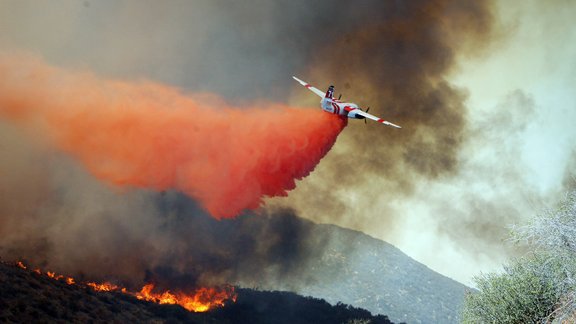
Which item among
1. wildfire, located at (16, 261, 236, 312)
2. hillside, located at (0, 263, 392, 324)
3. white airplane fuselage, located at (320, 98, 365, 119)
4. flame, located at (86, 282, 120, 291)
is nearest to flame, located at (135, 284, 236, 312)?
wildfire, located at (16, 261, 236, 312)

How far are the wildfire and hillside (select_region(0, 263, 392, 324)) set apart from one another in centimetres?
262

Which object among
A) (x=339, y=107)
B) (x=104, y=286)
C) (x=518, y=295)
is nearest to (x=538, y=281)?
(x=518, y=295)

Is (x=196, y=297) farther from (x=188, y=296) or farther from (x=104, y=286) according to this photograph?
(x=104, y=286)

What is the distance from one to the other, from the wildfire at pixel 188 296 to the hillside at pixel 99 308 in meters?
2.62

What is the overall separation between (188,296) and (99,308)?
1465 inches

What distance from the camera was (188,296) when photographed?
104875 millimetres

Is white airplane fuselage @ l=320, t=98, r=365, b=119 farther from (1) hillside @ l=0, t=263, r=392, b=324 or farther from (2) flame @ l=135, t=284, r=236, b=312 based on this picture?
(2) flame @ l=135, t=284, r=236, b=312

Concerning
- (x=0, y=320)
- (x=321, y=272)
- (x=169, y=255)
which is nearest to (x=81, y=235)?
(x=169, y=255)

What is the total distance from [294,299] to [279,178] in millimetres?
83937

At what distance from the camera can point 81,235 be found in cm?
9725

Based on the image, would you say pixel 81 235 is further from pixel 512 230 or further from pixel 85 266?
pixel 512 230

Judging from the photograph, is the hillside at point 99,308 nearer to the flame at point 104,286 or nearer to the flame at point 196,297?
the flame at point 196,297

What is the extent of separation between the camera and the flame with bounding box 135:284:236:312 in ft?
318

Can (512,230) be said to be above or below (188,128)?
below
